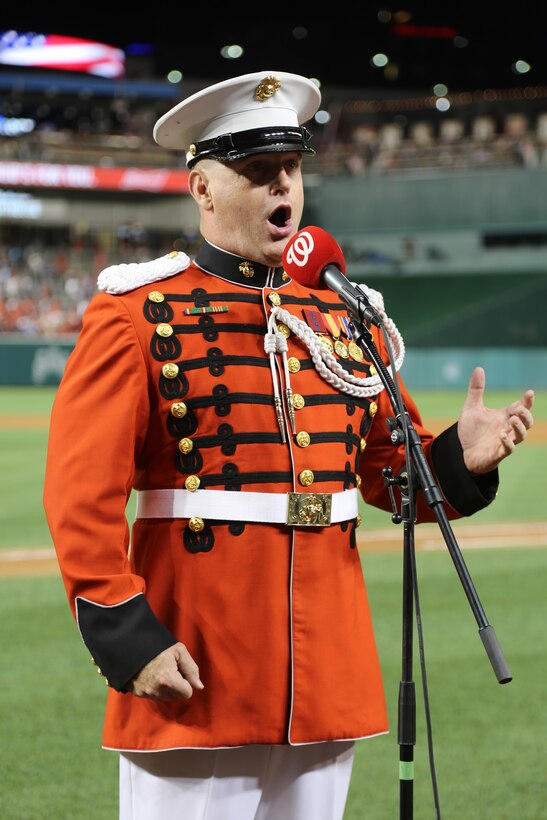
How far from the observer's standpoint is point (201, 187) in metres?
2.72

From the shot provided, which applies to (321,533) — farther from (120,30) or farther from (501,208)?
(120,30)

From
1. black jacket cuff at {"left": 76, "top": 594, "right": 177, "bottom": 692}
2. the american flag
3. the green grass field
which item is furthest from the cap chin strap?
the american flag

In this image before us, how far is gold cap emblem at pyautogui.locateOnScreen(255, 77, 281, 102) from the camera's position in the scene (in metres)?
2.67

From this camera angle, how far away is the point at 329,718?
2.50 m

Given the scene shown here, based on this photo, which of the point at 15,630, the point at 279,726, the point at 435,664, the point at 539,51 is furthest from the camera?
the point at 539,51

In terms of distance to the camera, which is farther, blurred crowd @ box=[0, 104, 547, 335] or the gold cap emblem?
blurred crowd @ box=[0, 104, 547, 335]

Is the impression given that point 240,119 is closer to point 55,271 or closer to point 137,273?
point 137,273

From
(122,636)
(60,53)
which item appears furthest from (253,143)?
(60,53)

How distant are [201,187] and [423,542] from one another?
24.4 ft

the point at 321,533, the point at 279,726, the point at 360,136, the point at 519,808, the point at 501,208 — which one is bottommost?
the point at 519,808

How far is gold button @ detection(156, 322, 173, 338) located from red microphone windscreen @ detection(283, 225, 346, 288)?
0.98ft

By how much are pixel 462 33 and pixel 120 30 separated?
14.7 meters

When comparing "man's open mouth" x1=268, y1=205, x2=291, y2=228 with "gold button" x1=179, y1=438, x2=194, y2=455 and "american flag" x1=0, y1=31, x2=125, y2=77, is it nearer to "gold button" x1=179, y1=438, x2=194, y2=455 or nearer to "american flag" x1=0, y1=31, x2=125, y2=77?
"gold button" x1=179, y1=438, x2=194, y2=455

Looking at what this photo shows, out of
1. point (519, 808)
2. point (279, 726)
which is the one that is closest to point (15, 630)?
point (519, 808)
